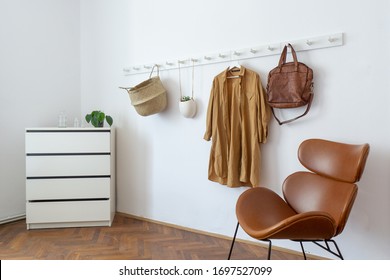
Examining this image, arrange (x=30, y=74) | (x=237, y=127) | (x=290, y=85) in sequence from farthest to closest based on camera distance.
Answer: (x=30, y=74) → (x=237, y=127) → (x=290, y=85)

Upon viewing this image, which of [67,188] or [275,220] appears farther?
[67,188]

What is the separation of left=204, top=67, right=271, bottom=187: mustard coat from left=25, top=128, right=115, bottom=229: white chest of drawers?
1097 mm

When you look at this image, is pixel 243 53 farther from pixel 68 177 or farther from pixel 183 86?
pixel 68 177

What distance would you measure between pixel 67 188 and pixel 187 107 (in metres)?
1.39

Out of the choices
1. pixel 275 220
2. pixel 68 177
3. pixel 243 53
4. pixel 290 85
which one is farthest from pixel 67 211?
pixel 290 85

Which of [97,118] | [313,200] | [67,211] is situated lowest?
[67,211]

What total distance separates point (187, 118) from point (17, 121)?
180 centimetres

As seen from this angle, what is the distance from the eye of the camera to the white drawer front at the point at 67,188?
2678 millimetres

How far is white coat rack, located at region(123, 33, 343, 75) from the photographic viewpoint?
6.74 ft

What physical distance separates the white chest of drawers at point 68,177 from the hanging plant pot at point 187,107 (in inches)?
30.3

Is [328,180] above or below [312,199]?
above

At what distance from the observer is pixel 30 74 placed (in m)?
3.04

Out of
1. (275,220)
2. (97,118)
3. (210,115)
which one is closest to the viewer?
(275,220)

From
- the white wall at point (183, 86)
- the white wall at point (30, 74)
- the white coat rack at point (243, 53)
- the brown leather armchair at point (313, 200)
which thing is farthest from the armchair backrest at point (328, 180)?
the white wall at point (30, 74)
